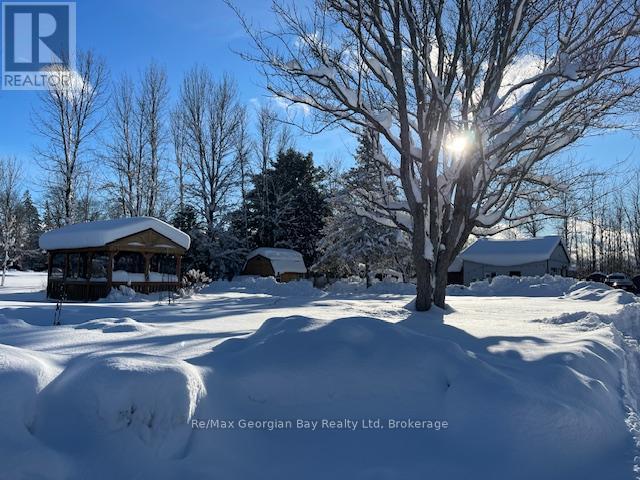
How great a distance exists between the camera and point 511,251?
42500mm

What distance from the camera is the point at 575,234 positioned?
57188mm

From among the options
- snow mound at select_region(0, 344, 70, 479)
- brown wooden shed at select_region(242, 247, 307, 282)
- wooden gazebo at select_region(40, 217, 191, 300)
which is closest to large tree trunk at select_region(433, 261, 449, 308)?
snow mound at select_region(0, 344, 70, 479)

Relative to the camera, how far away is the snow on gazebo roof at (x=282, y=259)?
3725cm

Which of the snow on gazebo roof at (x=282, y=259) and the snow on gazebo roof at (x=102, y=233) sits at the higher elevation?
the snow on gazebo roof at (x=102, y=233)

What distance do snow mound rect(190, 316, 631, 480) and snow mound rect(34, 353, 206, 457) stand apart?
10.2 inches

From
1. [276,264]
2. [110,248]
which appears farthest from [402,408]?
[276,264]

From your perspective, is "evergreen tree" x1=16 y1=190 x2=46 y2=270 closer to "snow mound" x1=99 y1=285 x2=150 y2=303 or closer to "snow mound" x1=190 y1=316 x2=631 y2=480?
"snow mound" x1=99 y1=285 x2=150 y2=303

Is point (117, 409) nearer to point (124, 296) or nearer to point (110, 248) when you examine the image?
point (124, 296)

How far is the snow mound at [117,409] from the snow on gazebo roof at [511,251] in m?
41.5

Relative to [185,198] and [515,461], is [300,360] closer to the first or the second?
[515,461]

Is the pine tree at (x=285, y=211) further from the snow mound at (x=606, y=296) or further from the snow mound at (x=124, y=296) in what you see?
the snow mound at (x=124, y=296)

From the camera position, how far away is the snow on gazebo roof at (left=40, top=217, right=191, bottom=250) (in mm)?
18250

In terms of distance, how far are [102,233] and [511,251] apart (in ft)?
114

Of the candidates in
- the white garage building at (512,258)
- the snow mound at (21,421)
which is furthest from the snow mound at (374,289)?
the snow mound at (21,421)
